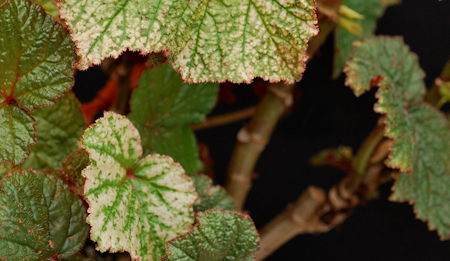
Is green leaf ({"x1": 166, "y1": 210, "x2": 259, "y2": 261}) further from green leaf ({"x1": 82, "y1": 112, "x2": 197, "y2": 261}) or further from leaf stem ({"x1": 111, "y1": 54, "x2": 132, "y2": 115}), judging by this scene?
leaf stem ({"x1": 111, "y1": 54, "x2": 132, "y2": 115})

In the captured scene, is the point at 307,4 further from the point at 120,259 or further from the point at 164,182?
the point at 120,259

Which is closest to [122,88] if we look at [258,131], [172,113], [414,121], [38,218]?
[172,113]

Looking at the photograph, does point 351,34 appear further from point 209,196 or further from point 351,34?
point 209,196

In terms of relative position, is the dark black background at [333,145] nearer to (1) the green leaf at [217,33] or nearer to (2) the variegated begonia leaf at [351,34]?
(2) the variegated begonia leaf at [351,34]

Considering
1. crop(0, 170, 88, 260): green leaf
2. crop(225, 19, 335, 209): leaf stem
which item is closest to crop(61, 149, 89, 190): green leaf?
crop(0, 170, 88, 260): green leaf

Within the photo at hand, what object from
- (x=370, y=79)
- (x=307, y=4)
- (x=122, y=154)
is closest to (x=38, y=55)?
(x=122, y=154)

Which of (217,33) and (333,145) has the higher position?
(217,33)
